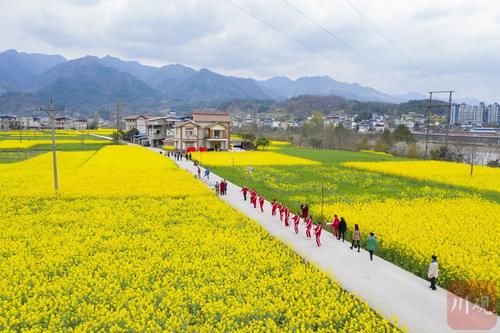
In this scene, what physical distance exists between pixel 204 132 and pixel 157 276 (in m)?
63.0

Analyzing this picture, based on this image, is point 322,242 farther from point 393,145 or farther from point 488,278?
point 393,145

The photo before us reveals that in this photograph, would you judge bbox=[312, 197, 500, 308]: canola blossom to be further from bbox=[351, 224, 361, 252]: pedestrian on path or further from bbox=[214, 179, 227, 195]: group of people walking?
bbox=[214, 179, 227, 195]: group of people walking

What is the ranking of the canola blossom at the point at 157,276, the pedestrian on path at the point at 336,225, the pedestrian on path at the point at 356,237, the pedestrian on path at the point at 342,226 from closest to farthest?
the canola blossom at the point at 157,276, the pedestrian on path at the point at 356,237, the pedestrian on path at the point at 342,226, the pedestrian on path at the point at 336,225

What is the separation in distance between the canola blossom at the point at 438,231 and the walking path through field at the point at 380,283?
1.12 m

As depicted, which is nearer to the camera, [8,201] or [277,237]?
[277,237]

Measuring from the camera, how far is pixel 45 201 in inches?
1066

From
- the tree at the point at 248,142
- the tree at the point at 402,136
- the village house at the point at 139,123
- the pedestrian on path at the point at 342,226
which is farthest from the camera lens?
the village house at the point at 139,123

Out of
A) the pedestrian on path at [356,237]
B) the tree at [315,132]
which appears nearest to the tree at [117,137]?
the tree at [315,132]

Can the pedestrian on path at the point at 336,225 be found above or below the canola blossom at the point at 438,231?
above

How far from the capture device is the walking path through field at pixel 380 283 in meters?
11.5

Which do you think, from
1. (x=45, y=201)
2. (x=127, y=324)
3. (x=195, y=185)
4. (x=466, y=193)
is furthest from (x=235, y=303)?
(x=466, y=193)

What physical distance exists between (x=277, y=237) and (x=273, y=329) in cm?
860

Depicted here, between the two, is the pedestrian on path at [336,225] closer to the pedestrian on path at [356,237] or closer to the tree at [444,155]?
the pedestrian on path at [356,237]

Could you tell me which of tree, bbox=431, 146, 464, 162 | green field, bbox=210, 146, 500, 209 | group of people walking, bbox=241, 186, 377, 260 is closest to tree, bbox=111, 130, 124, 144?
green field, bbox=210, 146, 500, 209
